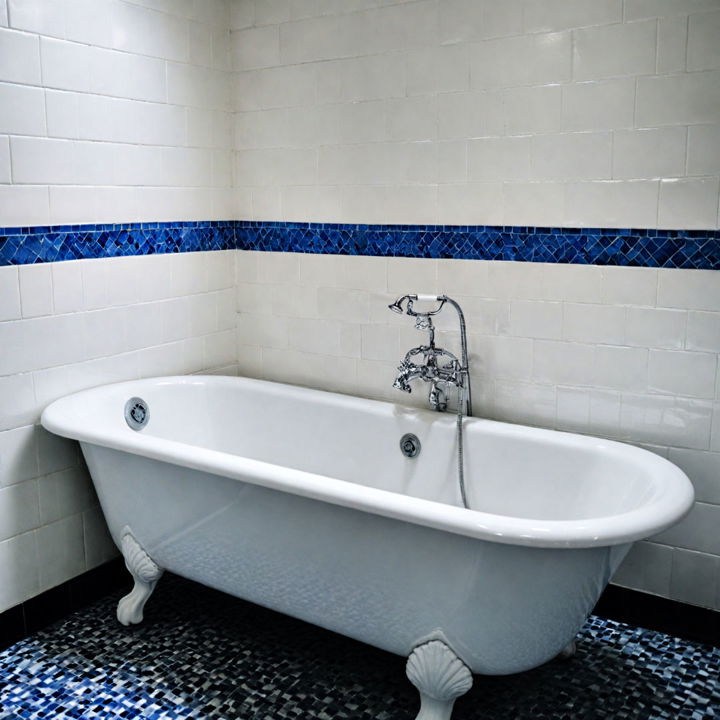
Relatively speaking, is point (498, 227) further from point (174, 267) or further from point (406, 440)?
point (174, 267)

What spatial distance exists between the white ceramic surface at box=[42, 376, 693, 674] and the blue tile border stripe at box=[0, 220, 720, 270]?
0.53 meters

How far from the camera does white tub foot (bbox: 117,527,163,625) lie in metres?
2.74

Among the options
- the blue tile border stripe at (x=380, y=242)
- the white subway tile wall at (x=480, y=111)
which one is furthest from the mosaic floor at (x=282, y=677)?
the white subway tile wall at (x=480, y=111)

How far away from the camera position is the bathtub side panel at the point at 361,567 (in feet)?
6.63

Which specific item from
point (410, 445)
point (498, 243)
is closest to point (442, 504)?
point (410, 445)

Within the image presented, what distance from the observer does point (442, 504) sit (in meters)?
2.12

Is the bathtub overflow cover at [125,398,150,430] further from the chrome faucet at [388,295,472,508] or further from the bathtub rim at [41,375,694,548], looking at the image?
the chrome faucet at [388,295,472,508]

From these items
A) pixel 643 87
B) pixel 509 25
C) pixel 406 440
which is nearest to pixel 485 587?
pixel 406 440

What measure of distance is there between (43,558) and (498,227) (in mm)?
1915

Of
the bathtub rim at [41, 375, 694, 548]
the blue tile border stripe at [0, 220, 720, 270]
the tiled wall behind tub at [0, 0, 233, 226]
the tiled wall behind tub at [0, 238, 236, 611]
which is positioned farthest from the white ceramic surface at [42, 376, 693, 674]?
the tiled wall behind tub at [0, 0, 233, 226]

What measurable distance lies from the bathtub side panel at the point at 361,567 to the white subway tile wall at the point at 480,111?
1.21 meters

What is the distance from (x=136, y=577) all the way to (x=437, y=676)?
1144mm

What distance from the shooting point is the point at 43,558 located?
2.85 metres

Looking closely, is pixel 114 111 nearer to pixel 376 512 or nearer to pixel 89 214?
pixel 89 214
